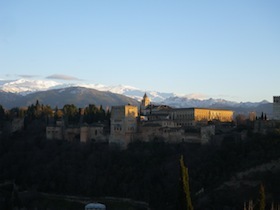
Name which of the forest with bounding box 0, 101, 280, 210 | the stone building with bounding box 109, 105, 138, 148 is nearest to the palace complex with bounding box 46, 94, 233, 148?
the stone building with bounding box 109, 105, 138, 148

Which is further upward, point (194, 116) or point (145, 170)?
point (194, 116)

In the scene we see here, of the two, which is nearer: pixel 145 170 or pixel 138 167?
pixel 145 170

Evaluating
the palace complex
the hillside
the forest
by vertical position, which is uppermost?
the hillside

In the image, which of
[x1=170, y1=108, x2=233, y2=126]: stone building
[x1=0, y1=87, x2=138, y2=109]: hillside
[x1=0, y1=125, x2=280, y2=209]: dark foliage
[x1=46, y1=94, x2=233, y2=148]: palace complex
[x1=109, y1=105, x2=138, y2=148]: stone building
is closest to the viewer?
[x1=0, y1=125, x2=280, y2=209]: dark foliage

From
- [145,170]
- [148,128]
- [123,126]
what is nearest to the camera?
[145,170]

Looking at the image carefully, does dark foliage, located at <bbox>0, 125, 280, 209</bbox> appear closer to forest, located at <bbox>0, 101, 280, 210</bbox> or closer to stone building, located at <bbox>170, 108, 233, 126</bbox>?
forest, located at <bbox>0, 101, 280, 210</bbox>

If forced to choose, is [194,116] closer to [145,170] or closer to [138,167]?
[138,167]

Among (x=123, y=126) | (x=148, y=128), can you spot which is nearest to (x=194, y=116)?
(x=148, y=128)

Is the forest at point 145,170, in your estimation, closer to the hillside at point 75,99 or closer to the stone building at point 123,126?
the stone building at point 123,126

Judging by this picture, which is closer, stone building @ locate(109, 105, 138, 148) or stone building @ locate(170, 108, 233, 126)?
stone building @ locate(109, 105, 138, 148)

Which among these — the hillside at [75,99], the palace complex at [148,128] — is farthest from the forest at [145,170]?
the hillside at [75,99]

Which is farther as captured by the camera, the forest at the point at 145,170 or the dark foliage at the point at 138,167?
the dark foliage at the point at 138,167

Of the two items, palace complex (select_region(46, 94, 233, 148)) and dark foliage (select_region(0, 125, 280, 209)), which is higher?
palace complex (select_region(46, 94, 233, 148))

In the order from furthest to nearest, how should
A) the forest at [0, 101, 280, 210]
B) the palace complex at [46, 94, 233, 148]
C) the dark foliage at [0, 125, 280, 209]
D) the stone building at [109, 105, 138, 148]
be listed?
the stone building at [109, 105, 138, 148] → the palace complex at [46, 94, 233, 148] → the dark foliage at [0, 125, 280, 209] → the forest at [0, 101, 280, 210]
